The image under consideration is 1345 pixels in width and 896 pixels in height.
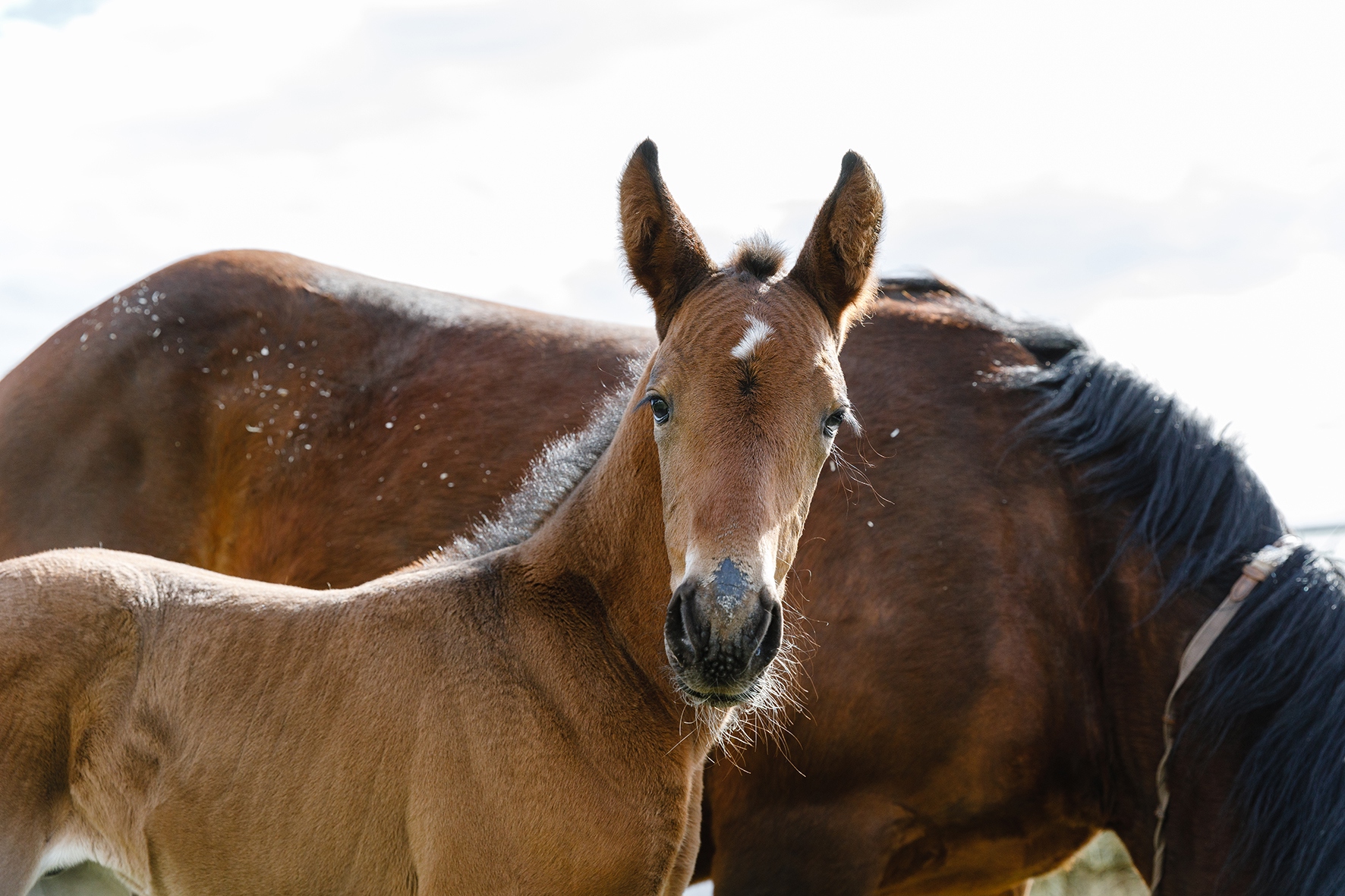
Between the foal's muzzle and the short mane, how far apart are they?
3.24 feet

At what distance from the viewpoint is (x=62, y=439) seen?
16.0 feet

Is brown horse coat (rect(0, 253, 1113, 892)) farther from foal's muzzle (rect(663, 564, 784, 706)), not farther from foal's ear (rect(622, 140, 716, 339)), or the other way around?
foal's muzzle (rect(663, 564, 784, 706))

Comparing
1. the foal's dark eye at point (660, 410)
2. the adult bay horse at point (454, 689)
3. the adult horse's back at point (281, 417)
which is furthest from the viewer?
the adult horse's back at point (281, 417)

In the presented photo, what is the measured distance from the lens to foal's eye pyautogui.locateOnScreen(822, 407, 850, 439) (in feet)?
9.48

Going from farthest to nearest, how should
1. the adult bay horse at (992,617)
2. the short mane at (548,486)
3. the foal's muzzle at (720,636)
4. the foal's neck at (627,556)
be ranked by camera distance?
the adult bay horse at (992,617) < the short mane at (548,486) < the foal's neck at (627,556) < the foal's muzzle at (720,636)

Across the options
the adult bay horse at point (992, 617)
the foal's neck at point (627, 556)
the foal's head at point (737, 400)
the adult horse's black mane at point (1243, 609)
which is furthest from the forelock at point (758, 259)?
the adult horse's black mane at point (1243, 609)

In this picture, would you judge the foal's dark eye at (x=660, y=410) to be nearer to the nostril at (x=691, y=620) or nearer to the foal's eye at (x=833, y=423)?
the foal's eye at (x=833, y=423)

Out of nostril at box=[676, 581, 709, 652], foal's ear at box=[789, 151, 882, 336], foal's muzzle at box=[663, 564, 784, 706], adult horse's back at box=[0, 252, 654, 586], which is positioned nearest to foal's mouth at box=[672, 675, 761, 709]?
foal's muzzle at box=[663, 564, 784, 706]

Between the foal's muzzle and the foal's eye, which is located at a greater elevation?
the foal's eye

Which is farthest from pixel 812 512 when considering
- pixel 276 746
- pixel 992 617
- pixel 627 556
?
pixel 276 746

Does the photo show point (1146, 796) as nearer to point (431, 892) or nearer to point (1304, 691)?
point (1304, 691)

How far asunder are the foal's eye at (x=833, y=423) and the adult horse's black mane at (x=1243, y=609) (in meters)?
1.51

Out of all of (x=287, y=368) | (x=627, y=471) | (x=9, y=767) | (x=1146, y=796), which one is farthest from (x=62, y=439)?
(x=1146, y=796)

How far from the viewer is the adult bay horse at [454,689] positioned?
9.00 feet
